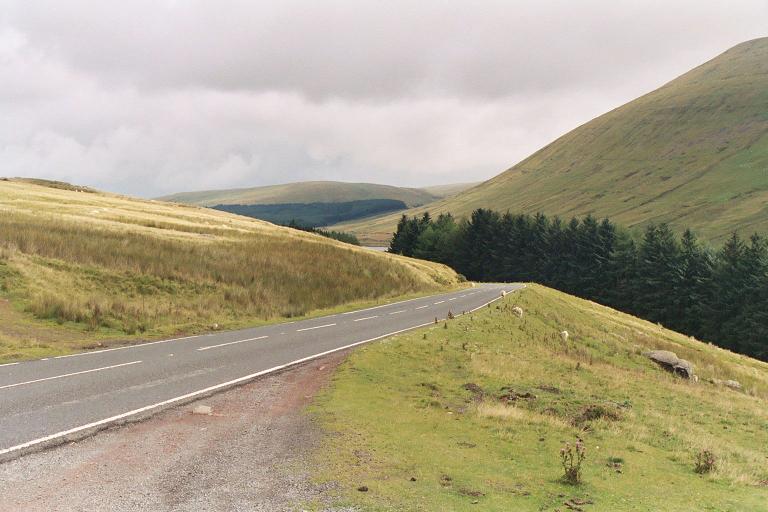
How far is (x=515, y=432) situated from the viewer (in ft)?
40.4

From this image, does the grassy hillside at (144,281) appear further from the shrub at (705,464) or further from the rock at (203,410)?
the shrub at (705,464)

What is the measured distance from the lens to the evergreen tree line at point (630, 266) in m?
74.2

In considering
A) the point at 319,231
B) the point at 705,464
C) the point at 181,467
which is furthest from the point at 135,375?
the point at 319,231

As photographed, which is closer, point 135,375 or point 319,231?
point 135,375

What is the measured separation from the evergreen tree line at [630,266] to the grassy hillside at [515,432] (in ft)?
189

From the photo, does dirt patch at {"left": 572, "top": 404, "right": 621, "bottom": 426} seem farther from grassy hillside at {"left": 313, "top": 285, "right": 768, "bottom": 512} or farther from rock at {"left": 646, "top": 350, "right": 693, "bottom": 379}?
rock at {"left": 646, "top": 350, "right": 693, "bottom": 379}

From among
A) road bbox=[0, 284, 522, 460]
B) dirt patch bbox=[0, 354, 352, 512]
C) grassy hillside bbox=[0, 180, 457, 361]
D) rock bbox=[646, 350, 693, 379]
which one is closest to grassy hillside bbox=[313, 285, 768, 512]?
dirt patch bbox=[0, 354, 352, 512]

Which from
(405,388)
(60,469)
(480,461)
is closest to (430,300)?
(405,388)

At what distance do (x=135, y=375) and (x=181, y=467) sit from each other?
7444mm

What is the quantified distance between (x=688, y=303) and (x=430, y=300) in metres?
59.6

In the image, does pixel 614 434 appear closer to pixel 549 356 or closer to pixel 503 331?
pixel 549 356

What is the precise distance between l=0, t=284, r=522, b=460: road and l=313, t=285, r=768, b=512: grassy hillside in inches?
123

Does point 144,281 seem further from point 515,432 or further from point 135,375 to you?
point 515,432

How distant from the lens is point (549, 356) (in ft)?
86.3
